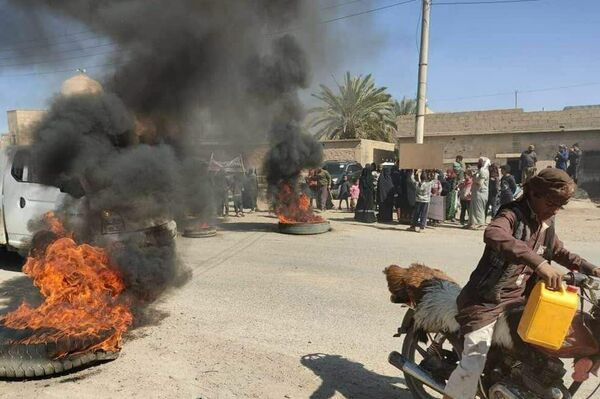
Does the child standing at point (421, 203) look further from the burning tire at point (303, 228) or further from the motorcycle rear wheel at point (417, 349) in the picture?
the motorcycle rear wheel at point (417, 349)

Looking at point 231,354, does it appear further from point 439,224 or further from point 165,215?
point 439,224

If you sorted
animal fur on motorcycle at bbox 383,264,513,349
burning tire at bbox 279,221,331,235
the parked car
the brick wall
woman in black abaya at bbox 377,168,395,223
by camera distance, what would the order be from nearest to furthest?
animal fur on motorcycle at bbox 383,264,513,349 < burning tire at bbox 279,221,331,235 < woman in black abaya at bbox 377,168,395,223 < the parked car < the brick wall

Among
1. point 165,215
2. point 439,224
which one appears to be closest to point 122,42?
point 165,215

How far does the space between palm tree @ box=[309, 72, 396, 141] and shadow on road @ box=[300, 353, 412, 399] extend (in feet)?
86.1

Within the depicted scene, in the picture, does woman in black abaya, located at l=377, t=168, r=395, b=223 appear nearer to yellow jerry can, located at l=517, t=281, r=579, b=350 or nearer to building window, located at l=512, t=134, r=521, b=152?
yellow jerry can, located at l=517, t=281, r=579, b=350

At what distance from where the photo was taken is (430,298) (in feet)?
9.86

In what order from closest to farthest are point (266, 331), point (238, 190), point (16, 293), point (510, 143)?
point (266, 331)
point (16, 293)
point (238, 190)
point (510, 143)

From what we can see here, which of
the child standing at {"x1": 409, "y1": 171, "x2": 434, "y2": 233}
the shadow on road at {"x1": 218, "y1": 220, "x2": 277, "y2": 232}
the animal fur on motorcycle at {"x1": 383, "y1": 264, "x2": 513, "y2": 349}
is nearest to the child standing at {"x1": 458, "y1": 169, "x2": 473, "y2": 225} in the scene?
the child standing at {"x1": 409, "y1": 171, "x2": 434, "y2": 233}

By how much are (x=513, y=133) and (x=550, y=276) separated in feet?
72.1

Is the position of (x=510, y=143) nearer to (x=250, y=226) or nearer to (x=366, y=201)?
(x=366, y=201)

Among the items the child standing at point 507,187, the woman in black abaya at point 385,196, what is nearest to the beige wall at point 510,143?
the child standing at point 507,187

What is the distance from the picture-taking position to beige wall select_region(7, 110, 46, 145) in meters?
4.95

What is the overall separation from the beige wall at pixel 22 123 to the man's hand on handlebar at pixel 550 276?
4.89 meters

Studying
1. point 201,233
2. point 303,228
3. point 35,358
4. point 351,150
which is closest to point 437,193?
point 303,228
